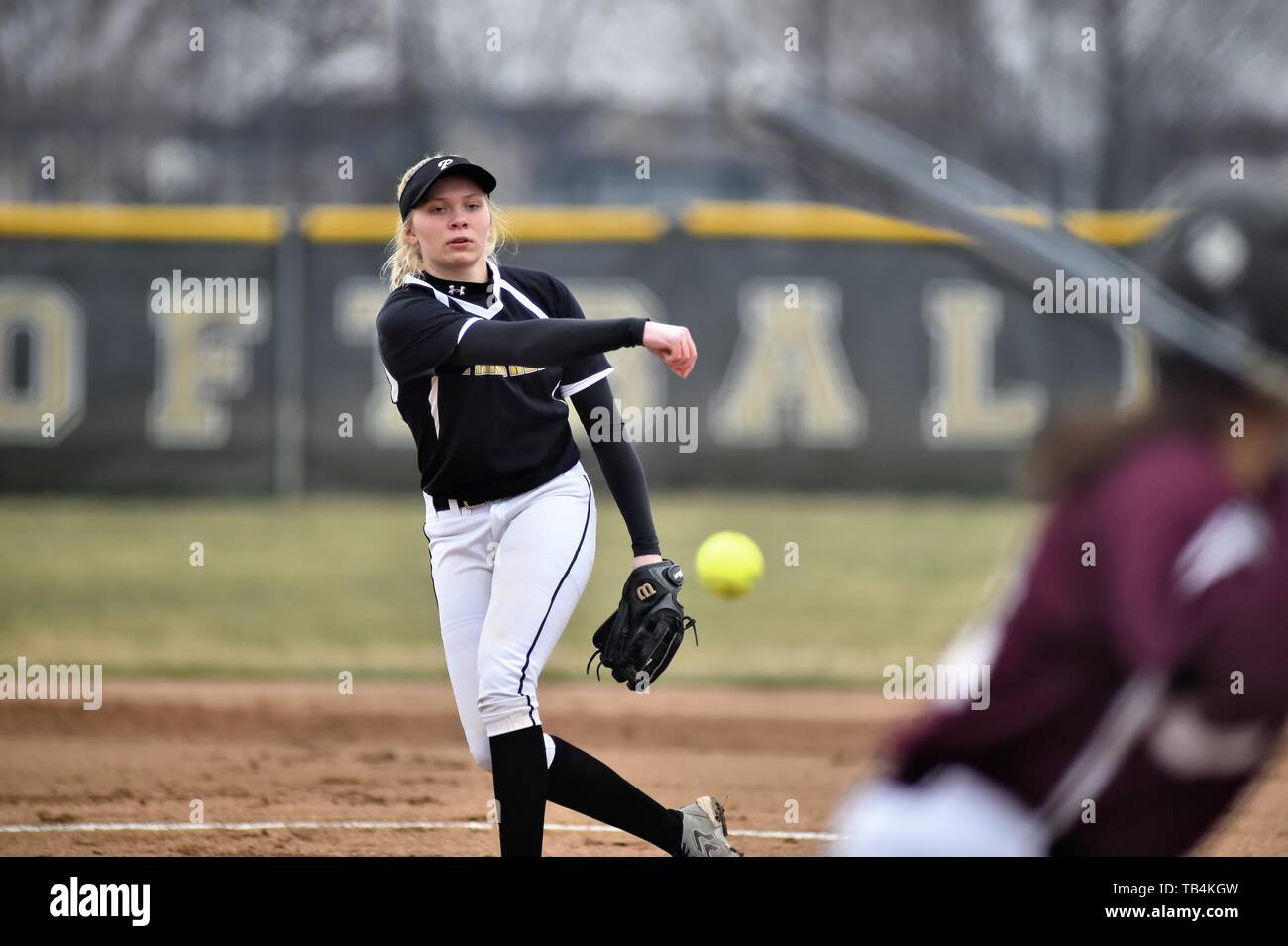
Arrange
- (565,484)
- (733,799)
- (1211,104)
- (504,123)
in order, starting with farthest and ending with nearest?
(504,123), (1211,104), (733,799), (565,484)

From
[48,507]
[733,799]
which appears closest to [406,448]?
[48,507]

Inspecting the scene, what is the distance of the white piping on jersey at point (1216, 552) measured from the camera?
169 centimetres

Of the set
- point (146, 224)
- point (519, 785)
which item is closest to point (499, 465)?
point (519, 785)

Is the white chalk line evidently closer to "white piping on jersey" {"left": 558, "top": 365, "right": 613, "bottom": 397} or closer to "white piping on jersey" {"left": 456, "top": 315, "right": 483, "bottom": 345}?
"white piping on jersey" {"left": 558, "top": 365, "right": 613, "bottom": 397}

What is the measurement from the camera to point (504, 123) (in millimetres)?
20562

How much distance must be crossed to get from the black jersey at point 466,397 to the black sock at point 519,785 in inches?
22.3

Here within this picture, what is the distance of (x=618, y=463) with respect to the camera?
379 centimetres

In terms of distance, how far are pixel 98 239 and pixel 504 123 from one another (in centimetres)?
867

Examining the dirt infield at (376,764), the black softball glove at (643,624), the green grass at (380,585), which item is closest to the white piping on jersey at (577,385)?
the black softball glove at (643,624)

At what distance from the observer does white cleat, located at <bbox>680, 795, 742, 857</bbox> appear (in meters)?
3.86

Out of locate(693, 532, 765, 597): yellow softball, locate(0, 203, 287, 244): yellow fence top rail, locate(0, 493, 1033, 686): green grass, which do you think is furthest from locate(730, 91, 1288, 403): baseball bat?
locate(0, 203, 287, 244): yellow fence top rail

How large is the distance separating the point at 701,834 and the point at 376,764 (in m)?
2.33

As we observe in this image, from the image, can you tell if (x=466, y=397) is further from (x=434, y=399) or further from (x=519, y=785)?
(x=519, y=785)

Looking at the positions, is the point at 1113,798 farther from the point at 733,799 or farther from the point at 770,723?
the point at 770,723
